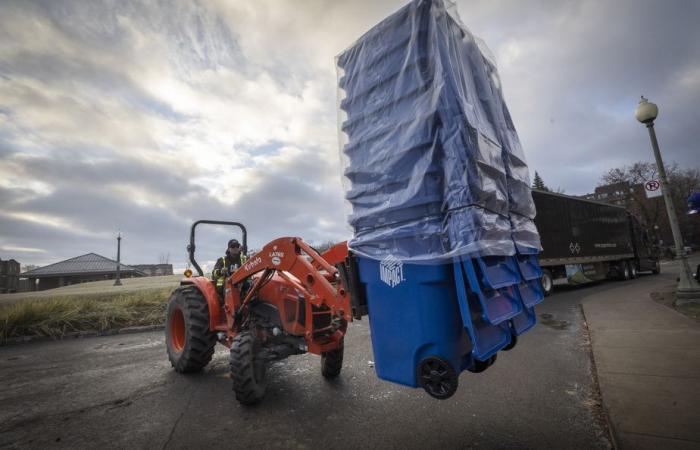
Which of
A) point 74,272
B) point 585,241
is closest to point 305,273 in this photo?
point 585,241

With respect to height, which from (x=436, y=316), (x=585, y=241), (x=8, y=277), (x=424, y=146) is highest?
(x=8, y=277)

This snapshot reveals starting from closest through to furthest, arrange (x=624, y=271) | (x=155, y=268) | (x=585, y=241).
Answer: (x=585, y=241) < (x=624, y=271) < (x=155, y=268)

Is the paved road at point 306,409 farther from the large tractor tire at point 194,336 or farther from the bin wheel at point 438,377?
the bin wheel at point 438,377

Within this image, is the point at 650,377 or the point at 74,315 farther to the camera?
the point at 74,315

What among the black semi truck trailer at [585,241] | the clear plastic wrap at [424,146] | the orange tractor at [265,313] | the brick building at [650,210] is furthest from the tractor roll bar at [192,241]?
the brick building at [650,210]

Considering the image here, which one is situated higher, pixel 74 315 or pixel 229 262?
pixel 229 262

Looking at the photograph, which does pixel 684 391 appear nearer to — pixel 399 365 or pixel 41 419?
pixel 399 365

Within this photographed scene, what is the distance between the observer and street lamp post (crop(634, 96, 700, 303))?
27.6 feet

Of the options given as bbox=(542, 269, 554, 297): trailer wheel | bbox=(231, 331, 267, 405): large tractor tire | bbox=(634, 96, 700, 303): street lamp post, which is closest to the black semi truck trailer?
bbox=(542, 269, 554, 297): trailer wheel

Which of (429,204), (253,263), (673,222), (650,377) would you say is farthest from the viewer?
(673,222)

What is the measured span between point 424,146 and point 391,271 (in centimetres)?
81

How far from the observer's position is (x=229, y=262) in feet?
18.9

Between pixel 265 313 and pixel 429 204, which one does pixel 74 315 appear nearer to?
pixel 265 313

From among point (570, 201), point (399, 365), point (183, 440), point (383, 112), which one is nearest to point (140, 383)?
point (183, 440)
